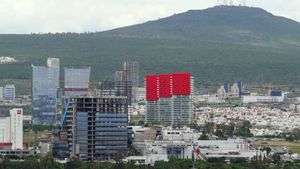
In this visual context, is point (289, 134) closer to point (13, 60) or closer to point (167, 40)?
point (13, 60)

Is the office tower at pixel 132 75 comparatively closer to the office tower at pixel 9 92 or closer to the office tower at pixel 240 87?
the office tower at pixel 9 92

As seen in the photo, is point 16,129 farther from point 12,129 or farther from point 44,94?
point 44,94

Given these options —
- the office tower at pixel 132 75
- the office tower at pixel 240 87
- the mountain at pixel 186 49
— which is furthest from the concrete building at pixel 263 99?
the mountain at pixel 186 49

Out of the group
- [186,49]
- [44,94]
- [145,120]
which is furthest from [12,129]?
[186,49]

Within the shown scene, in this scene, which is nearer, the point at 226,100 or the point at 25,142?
the point at 25,142

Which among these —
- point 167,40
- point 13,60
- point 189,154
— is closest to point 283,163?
point 189,154

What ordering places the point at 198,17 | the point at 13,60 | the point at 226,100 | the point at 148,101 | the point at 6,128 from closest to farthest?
the point at 6,128
the point at 148,101
the point at 226,100
the point at 13,60
the point at 198,17
